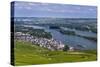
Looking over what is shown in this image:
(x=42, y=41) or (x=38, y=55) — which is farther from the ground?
(x=42, y=41)

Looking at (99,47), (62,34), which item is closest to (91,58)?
(99,47)

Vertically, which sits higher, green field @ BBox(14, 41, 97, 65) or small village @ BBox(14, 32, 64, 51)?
small village @ BBox(14, 32, 64, 51)

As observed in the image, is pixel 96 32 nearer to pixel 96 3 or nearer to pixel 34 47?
pixel 96 3

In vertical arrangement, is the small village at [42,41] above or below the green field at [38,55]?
above
